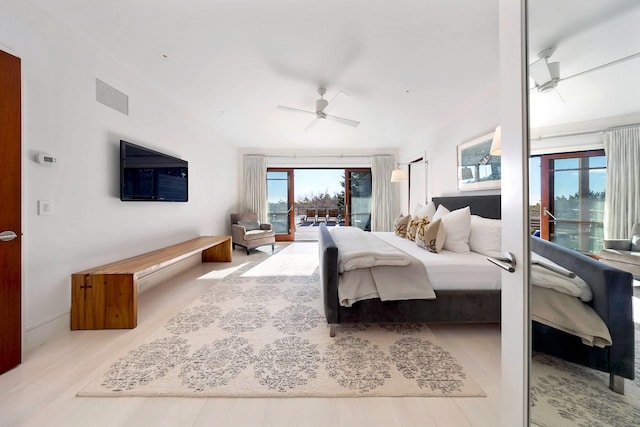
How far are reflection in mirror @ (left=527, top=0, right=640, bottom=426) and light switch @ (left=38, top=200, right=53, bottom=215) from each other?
303 cm

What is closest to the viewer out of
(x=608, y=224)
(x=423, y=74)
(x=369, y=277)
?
(x=608, y=224)

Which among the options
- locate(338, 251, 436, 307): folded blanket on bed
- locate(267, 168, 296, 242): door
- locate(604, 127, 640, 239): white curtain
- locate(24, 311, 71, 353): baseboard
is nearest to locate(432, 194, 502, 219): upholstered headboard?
locate(338, 251, 436, 307): folded blanket on bed

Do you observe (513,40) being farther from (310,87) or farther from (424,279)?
(310,87)

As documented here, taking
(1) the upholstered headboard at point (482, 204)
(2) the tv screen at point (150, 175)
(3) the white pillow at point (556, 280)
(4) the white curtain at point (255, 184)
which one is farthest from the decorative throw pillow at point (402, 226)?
(4) the white curtain at point (255, 184)

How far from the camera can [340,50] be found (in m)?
2.27

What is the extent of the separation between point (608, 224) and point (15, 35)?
3395mm

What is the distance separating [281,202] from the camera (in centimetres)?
641

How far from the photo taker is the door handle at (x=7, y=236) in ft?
4.89

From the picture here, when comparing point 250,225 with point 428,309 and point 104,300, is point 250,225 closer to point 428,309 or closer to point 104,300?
point 104,300

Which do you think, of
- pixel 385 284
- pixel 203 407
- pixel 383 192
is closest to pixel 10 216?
pixel 203 407

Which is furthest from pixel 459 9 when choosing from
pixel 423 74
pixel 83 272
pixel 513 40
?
pixel 83 272

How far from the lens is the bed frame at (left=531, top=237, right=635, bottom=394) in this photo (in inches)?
27.9

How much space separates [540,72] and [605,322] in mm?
877

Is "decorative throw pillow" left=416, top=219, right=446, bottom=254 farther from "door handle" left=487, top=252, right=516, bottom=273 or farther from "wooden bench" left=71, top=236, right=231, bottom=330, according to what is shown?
"wooden bench" left=71, top=236, right=231, bottom=330
